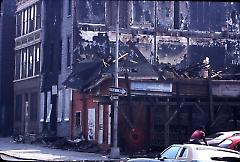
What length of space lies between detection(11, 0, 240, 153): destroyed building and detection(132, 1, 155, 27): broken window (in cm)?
7

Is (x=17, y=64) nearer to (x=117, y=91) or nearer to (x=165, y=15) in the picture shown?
(x=165, y=15)

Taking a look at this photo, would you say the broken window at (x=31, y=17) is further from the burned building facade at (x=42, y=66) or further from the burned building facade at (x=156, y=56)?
the burned building facade at (x=156, y=56)

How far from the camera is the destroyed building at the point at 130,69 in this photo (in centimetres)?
2888

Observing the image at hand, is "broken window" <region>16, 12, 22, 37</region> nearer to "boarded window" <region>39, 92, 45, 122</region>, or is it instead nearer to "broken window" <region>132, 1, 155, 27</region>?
"boarded window" <region>39, 92, 45, 122</region>

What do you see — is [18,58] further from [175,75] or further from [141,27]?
[175,75]

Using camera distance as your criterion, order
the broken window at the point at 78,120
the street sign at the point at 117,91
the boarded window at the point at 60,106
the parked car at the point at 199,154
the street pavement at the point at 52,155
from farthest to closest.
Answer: the boarded window at the point at 60,106 < the broken window at the point at 78,120 < the street sign at the point at 117,91 < the street pavement at the point at 52,155 < the parked car at the point at 199,154

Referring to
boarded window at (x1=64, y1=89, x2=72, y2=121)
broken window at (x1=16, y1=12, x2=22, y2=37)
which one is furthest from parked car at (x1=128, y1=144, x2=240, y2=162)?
broken window at (x1=16, y1=12, x2=22, y2=37)

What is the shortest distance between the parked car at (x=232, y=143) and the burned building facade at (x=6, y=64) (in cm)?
3538

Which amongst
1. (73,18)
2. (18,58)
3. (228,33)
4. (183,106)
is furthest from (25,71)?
(183,106)

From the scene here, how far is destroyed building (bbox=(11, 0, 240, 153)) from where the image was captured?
94.7ft

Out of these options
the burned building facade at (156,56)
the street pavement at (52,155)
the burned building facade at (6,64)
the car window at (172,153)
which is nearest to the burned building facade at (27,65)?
the burned building facade at (6,64)

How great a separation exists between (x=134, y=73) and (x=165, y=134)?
13.0 ft

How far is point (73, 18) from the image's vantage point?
38.1m

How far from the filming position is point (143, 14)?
3997 centimetres
